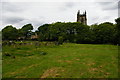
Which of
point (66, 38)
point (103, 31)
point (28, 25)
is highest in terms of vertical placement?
point (28, 25)

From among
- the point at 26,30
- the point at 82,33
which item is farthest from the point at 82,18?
the point at 26,30

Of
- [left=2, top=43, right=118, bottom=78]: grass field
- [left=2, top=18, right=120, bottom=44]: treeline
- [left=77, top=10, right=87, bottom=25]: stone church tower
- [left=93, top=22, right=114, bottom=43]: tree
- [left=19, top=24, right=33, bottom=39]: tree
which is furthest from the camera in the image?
[left=77, top=10, right=87, bottom=25]: stone church tower

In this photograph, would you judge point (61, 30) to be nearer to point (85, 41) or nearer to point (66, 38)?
point (66, 38)

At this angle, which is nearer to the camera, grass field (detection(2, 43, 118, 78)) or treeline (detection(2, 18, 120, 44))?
grass field (detection(2, 43, 118, 78))

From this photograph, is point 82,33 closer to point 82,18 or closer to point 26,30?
point 82,18

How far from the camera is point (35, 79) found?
7305 millimetres

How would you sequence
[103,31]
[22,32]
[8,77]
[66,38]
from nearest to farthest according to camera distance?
Result: [8,77] < [103,31] < [66,38] < [22,32]

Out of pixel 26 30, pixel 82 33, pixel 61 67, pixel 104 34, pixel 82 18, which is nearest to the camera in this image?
pixel 61 67

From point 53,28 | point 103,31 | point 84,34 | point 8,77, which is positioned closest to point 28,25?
point 53,28

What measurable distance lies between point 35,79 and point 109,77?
16.6ft

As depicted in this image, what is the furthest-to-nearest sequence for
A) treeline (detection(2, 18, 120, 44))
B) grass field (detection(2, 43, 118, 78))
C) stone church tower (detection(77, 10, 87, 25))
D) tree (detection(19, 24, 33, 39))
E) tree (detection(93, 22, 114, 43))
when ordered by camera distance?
stone church tower (detection(77, 10, 87, 25))
tree (detection(19, 24, 33, 39))
treeline (detection(2, 18, 120, 44))
tree (detection(93, 22, 114, 43))
grass field (detection(2, 43, 118, 78))

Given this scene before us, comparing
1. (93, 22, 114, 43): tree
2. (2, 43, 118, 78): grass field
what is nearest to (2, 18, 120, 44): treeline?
(93, 22, 114, 43): tree

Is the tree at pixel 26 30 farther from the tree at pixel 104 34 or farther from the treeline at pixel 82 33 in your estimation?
the tree at pixel 104 34

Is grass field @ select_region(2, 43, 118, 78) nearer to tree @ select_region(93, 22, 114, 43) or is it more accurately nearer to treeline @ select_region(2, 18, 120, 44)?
treeline @ select_region(2, 18, 120, 44)
